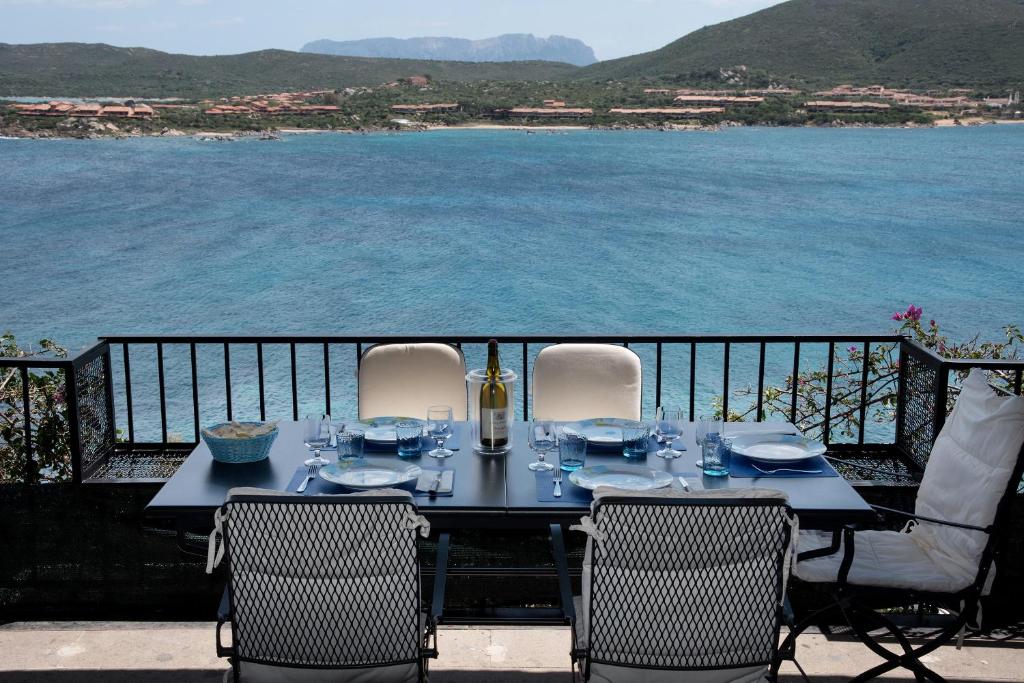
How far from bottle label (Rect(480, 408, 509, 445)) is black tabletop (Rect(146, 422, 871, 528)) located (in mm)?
58

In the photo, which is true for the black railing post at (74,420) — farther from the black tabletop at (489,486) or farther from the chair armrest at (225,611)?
the chair armrest at (225,611)

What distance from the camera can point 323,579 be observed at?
200cm

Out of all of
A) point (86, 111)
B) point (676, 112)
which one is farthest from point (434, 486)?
point (676, 112)

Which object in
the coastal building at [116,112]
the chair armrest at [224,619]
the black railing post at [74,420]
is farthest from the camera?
the coastal building at [116,112]

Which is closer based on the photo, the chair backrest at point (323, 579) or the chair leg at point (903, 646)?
the chair backrest at point (323, 579)

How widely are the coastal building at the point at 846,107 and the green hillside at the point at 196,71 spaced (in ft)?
68.4

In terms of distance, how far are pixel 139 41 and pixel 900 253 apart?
44.5 meters

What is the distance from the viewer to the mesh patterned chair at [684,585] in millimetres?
1923

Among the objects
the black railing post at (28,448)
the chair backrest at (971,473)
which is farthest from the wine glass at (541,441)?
the black railing post at (28,448)

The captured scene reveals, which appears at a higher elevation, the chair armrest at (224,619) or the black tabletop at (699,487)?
the black tabletop at (699,487)

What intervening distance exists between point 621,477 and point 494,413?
1.39 ft

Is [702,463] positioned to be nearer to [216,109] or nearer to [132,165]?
[132,165]

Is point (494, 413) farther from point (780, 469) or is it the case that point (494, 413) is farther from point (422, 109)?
point (422, 109)

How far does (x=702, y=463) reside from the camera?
8.73 feet
